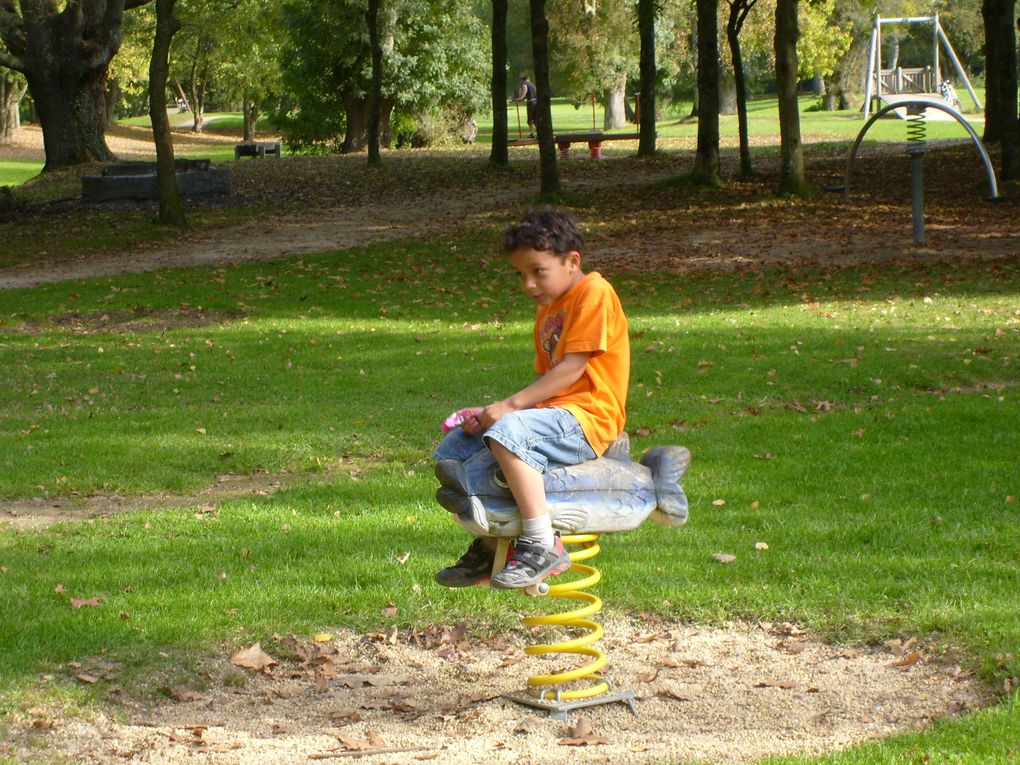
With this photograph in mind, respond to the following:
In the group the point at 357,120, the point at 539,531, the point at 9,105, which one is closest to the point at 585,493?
the point at 539,531

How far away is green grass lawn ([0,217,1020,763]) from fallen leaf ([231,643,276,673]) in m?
0.15

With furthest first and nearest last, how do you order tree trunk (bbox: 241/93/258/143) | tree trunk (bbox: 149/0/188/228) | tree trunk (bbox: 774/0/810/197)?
tree trunk (bbox: 241/93/258/143) < tree trunk (bbox: 774/0/810/197) < tree trunk (bbox: 149/0/188/228)

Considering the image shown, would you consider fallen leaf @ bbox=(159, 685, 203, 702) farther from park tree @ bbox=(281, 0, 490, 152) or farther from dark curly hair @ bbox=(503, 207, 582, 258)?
park tree @ bbox=(281, 0, 490, 152)

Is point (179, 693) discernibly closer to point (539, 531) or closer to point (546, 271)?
point (539, 531)

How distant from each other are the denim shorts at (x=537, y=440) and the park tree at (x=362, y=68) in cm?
3832

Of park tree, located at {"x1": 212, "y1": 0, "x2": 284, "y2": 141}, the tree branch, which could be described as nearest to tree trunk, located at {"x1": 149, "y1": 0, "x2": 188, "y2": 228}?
the tree branch

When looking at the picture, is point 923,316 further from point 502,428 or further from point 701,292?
point 502,428

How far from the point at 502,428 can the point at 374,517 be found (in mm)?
3236

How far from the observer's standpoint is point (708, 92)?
24.6m

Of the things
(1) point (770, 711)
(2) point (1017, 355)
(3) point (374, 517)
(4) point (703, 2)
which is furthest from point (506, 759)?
(4) point (703, 2)

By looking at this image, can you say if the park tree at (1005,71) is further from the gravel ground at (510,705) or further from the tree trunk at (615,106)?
the tree trunk at (615,106)

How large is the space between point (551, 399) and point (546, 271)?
473 mm

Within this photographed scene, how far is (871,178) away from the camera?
25938 millimetres

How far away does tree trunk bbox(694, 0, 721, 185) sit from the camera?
23.8m
